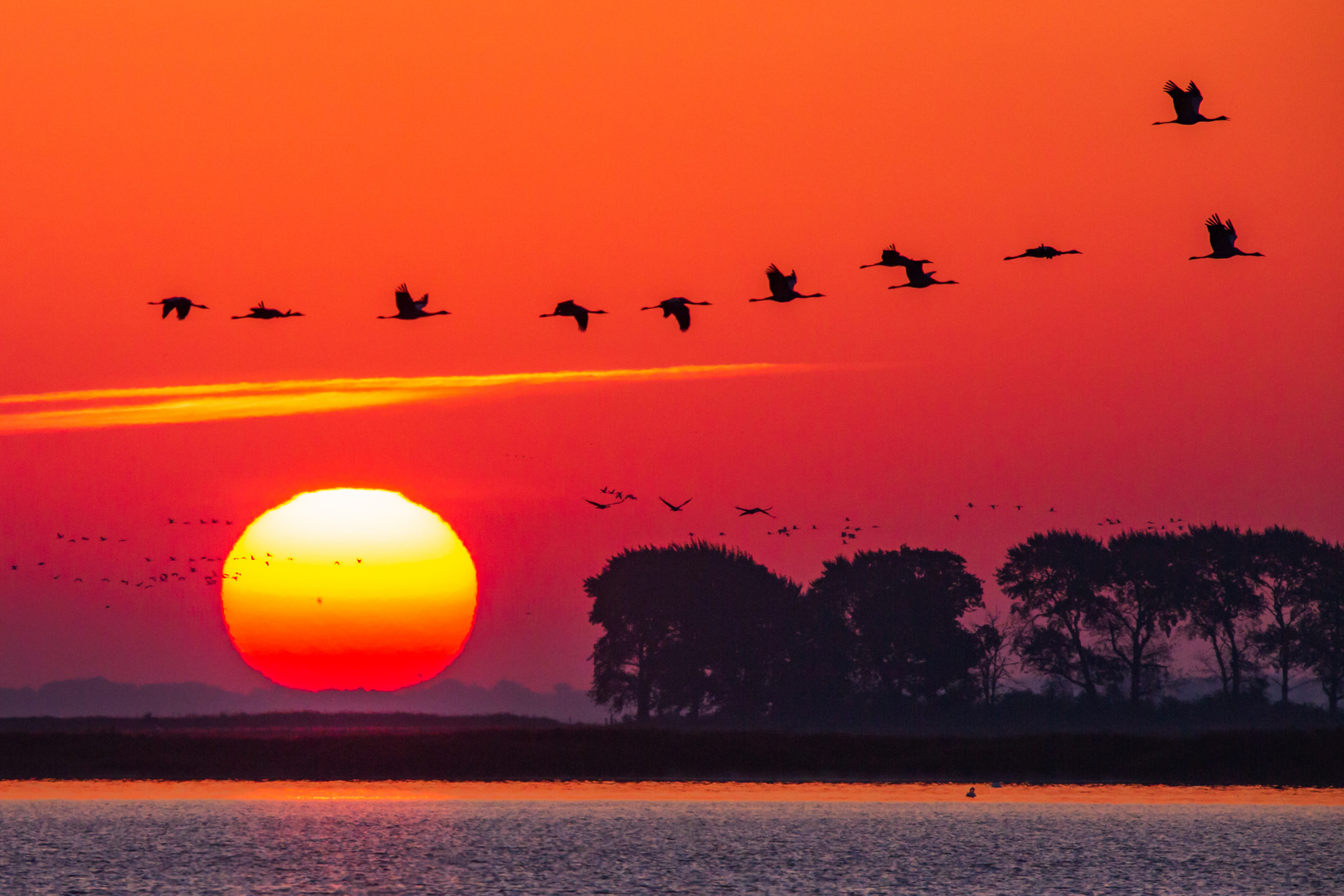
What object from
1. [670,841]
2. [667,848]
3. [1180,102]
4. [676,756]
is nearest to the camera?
[1180,102]

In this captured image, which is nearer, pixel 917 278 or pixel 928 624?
pixel 917 278

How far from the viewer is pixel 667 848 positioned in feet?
281

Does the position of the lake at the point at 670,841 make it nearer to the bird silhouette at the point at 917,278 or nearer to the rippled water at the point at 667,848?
the rippled water at the point at 667,848

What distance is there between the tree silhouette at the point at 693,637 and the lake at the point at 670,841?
6.78 metres

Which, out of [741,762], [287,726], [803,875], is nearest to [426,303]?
[803,875]

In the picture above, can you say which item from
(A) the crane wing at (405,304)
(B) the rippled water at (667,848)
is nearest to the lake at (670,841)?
(B) the rippled water at (667,848)

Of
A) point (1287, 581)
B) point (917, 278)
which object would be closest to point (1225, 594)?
point (1287, 581)

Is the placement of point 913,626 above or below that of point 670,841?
above

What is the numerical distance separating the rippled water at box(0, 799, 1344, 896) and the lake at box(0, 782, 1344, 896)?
0.73 feet

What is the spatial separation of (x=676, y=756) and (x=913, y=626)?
20.7 m

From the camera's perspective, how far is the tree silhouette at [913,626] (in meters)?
119

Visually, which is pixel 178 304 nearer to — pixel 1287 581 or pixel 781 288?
pixel 781 288

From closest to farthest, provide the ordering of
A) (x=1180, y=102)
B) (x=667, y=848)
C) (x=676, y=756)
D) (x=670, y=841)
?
(x=1180, y=102), (x=667, y=848), (x=670, y=841), (x=676, y=756)

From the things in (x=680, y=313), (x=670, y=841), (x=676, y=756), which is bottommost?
(x=670, y=841)
